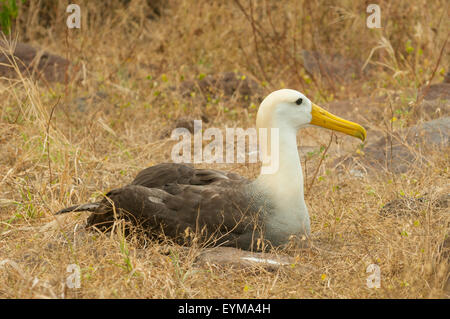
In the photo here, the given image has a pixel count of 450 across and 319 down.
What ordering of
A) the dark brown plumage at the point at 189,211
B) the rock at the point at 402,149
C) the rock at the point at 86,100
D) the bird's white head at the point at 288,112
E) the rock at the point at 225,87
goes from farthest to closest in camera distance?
the rock at the point at 225,87, the rock at the point at 86,100, the rock at the point at 402,149, the bird's white head at the point at 288,112, the dark brown plumage at the point at 189,211

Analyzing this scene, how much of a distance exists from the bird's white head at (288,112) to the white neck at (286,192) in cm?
10

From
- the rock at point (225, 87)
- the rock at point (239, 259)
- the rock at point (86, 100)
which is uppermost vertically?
the rock at point (225, 87)

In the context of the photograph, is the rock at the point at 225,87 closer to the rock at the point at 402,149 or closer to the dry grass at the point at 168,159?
the dry grass at the point at 168,159

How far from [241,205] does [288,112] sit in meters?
0.52

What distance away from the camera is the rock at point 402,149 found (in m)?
4.41

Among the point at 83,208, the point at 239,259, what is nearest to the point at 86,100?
the point at 83,208

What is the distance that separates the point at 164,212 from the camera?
328 centimetres

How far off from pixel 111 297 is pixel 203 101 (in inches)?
150

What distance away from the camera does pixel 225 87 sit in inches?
253

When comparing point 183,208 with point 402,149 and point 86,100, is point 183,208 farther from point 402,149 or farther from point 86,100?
point 86,100

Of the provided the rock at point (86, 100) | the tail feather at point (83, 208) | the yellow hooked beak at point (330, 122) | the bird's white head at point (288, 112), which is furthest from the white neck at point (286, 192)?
the rock at point (86, 100)

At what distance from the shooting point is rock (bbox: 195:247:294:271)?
2979 mm
